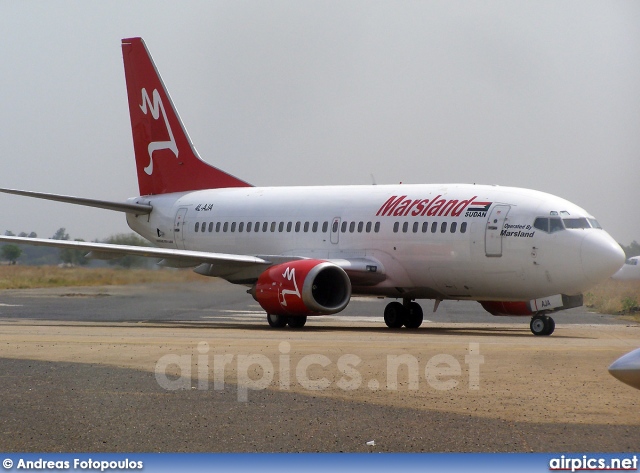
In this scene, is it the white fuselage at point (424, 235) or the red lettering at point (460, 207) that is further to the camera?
the red lettering at point (460, 207)

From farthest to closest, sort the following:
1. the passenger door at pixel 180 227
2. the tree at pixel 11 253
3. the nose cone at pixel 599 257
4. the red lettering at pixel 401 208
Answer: the tree at pixel 11 253
the passenger door at pixel 180 227
the red lettering at pixel 401 208
the nose cone at pixel 599 257

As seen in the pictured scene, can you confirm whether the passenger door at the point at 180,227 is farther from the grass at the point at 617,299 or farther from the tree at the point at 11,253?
the grass at the point at 617,299

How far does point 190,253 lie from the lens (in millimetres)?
26359

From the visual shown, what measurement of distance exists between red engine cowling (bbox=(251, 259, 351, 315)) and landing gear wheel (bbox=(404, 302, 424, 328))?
9.00 feet

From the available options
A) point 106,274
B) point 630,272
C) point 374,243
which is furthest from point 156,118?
point 630,272

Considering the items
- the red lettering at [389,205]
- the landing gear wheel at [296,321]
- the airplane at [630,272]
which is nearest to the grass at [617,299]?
the airplane at [630,272]

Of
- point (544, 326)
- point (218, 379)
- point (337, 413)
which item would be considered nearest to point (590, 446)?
point (337, 413)

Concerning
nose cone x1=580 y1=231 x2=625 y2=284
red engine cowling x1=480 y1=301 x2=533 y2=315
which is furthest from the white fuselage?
red engine cowling x1=480 y1=301 x2=533 y2=315

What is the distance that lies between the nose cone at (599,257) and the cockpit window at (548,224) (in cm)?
58

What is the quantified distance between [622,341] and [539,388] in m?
8.00

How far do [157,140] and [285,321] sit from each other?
1014 cm

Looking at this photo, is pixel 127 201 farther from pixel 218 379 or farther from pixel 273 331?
pixel 218 379

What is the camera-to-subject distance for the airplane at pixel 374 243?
2331 cm

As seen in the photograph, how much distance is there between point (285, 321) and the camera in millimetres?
25172
